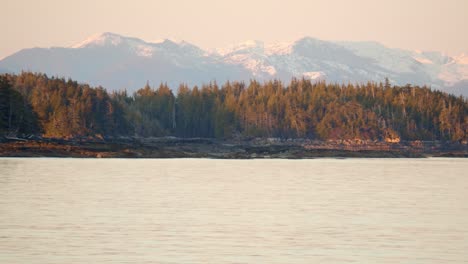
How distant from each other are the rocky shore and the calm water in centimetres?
3468

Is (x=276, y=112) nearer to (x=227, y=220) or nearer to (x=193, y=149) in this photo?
(x=193, y=149)

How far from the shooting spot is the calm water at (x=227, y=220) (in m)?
31.1

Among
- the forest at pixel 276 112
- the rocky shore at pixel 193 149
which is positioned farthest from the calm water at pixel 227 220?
the forest at pixel 276 112

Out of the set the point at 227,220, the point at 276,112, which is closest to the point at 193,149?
the point at 276,112

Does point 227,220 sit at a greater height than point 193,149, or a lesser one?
lesser

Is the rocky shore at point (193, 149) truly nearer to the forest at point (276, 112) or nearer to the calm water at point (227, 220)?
the forest at point (276, 112)

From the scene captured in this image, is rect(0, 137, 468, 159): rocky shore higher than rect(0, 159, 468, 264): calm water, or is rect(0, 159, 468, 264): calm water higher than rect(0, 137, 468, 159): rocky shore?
rect(0, 137, 468, 159): rocky shore

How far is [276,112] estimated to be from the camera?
183 m

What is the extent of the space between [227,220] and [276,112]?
143m

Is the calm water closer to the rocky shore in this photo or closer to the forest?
the rocky shore

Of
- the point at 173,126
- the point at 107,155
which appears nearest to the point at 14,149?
the point at 107,155

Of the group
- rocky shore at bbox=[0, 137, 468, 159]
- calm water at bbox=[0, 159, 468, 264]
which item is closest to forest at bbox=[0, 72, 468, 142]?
rocky shore at bbox=[0, 137, 468, 159]

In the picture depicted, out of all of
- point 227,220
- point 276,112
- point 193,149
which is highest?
point 276,112

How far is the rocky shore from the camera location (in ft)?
338
